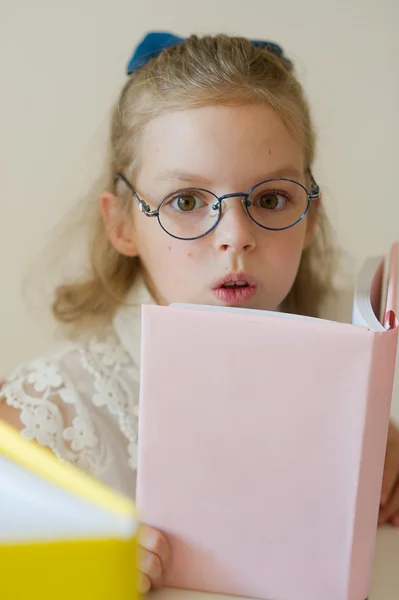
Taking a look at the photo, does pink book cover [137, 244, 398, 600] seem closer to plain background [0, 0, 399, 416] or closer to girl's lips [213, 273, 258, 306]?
girl's lips [213, 273, 258, 306]

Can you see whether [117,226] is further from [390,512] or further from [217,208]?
→ [390,512]

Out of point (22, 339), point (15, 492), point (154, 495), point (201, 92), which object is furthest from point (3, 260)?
point (15, 492)

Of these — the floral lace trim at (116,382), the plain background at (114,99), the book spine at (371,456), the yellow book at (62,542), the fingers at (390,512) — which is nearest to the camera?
the yellow book at (62,542)

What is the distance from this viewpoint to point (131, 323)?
88cm

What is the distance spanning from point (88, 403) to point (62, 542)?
50cm

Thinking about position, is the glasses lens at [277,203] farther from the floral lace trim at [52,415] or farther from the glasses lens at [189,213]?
the floral lace trim at [52,415]

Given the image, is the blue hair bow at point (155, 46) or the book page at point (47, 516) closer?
the book page at point (47, 516)

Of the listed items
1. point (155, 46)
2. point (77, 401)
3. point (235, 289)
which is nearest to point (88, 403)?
point (77, 401)

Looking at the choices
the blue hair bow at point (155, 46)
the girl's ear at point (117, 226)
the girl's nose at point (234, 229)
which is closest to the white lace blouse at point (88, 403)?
the girl's ear at point (117, 226)

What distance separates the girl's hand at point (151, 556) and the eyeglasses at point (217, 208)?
0.33m

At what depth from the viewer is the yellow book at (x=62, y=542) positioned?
0.31 metres

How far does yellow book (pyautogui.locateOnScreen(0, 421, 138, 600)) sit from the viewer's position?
31 centimetres

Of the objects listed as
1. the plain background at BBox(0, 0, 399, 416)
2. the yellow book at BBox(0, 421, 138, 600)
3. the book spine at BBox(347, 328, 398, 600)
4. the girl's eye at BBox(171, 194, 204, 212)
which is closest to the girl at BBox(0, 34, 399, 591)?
the girl's eye at BBox(171, 194, 204, 212)

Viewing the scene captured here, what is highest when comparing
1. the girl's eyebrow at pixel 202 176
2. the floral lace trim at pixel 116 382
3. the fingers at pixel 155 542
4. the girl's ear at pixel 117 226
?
the girl's eyebrow at pixel 202 176
